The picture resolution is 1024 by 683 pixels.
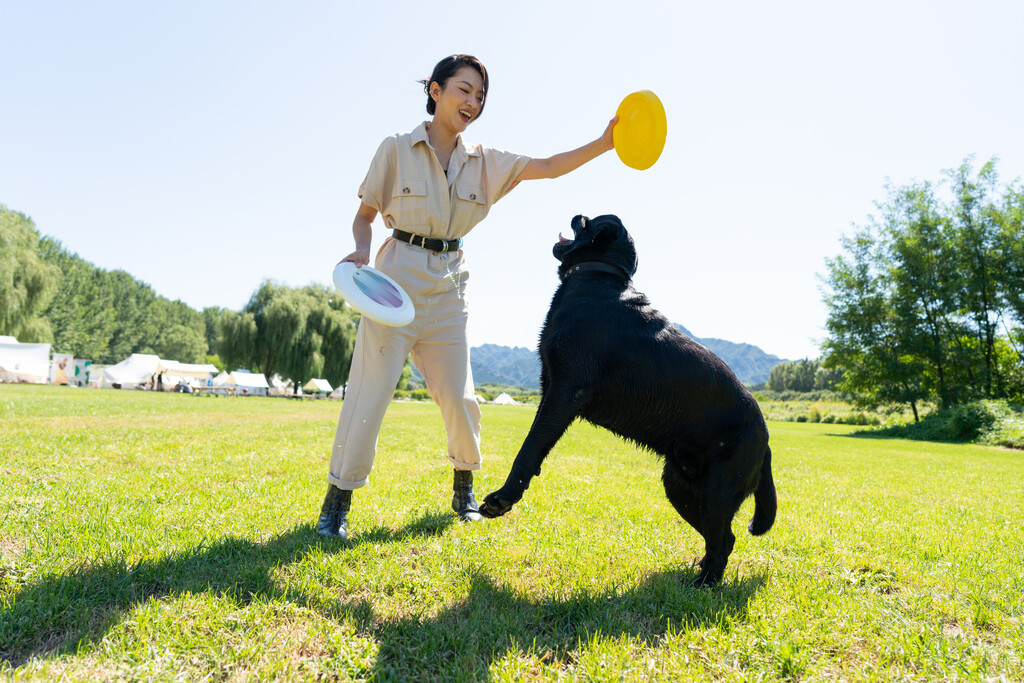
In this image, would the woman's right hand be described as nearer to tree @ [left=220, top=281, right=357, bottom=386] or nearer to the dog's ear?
the dog's ear

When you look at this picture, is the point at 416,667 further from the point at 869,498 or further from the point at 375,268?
the point at 869,498

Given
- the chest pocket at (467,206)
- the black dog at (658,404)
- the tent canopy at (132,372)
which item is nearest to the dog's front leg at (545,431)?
the black dog at (658,404)

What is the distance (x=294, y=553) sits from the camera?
2541 millimetres

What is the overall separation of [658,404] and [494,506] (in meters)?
0.86

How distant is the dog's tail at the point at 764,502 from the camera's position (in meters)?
2.64

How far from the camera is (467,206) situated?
130 inches

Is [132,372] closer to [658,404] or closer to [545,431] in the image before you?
[545,431]

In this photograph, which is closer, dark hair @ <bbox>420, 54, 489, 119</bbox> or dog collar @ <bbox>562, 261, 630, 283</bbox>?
dog collar @ <bbox>562, 261, 630, 283</bbox>

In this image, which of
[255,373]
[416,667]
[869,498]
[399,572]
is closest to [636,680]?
[416,667]

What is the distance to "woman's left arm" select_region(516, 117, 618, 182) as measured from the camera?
321 centimetres

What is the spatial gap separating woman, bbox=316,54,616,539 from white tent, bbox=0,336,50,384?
136ft

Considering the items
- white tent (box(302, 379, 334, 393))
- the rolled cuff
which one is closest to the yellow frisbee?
the rolled cuff

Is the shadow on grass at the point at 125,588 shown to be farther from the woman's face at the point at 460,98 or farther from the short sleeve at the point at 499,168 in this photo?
the woman's face at the point at 460,98

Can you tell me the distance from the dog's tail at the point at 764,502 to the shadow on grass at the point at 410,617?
1.01 feet
